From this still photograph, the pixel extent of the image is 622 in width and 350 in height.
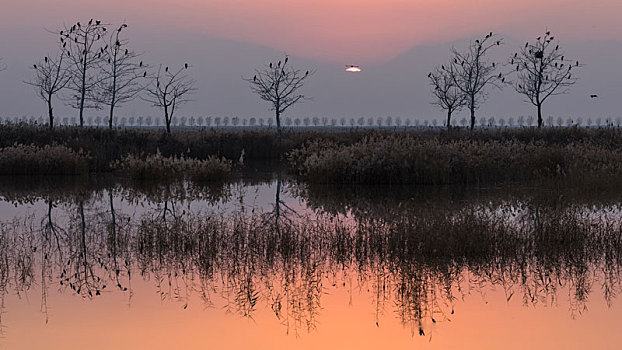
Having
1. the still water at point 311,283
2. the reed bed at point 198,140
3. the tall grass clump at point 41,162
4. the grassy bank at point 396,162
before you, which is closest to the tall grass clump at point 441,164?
the grassy bank at point 396,162

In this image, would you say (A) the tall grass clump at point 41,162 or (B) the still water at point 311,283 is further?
(A) the tall grass clump at point 41,162

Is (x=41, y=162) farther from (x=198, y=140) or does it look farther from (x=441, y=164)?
(x=441, y=164)

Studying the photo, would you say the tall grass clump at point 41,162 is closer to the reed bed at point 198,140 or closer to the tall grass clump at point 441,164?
the reed bed at point 198,140

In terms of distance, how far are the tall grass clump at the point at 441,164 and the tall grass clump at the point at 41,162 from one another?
876cm

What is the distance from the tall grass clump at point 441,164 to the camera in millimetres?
22391

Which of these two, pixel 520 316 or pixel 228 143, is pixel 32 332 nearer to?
pixel 520 316

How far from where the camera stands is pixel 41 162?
26.1 metres

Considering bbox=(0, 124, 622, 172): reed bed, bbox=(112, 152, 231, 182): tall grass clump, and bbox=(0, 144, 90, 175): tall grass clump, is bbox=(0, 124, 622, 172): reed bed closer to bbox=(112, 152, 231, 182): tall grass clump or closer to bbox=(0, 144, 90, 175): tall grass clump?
bbox=(0, 144, 90, 175): tall grass clump

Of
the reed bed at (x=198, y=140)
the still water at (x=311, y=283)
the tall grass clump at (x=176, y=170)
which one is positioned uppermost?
the reed bed at (x=198, y=140)

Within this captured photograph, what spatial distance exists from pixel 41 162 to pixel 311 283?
1917cm

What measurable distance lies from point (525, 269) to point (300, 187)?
1278 cm

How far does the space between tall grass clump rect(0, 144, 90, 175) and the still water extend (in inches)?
428

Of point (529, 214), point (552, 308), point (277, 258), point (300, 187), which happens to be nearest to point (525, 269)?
point (552, 308)

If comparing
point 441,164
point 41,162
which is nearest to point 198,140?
point 41,162
